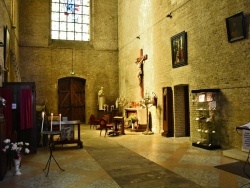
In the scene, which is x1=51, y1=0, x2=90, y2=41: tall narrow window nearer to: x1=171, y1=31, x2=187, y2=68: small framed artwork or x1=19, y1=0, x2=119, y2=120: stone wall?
x1=19, y1=0, x2=119, y2=120: stone wall

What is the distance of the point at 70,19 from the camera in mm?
16422

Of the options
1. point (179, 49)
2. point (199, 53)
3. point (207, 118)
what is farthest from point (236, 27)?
point (179, 49)

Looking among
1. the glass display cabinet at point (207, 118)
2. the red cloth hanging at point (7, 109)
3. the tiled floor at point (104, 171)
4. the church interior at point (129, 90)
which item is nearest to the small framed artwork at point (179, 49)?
the church interior at point (129, 90)

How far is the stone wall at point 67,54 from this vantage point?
1517 centimetres

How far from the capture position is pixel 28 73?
15070 millimetres

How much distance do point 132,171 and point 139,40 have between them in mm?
9075

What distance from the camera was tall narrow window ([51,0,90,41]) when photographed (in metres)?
16.1

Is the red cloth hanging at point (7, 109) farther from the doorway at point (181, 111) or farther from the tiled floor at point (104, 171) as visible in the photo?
the doorway at point (181, 111)

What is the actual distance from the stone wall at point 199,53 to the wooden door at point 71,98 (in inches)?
162

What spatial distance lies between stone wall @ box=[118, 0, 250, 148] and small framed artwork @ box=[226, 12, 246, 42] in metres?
0.13

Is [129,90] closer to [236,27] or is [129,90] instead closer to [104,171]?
[236,27]

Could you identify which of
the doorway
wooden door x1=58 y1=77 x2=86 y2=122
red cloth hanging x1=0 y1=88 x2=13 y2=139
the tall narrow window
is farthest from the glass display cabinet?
the tall narrow window

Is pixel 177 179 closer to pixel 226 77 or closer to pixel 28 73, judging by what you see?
pixel 226 77

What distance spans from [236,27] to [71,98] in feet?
37.2
